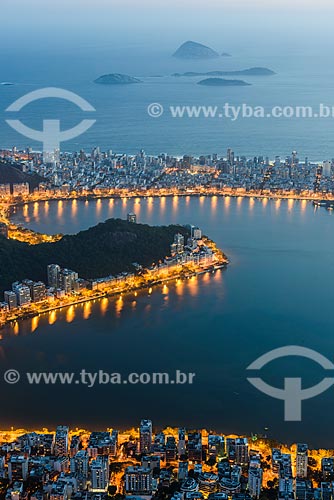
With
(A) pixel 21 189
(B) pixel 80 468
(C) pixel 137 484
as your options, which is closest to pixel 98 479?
(B) pixel 80 468

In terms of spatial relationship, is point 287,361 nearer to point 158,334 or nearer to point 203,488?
point 158,334

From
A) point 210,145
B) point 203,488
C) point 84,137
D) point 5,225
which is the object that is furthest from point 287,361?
point 84,137

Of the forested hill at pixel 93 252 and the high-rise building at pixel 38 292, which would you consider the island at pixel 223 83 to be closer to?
the forested hill at pixel 93 252

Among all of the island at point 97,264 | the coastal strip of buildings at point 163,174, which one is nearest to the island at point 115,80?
the coastal strip of buildings at point 163,174

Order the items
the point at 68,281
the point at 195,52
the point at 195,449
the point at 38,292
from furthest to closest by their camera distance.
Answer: the point at 195,52
the point at 68,281
the point at 38,292
the point at 195,449

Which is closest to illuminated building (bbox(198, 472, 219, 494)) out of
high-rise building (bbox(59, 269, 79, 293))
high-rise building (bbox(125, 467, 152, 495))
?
high-rise building (bbox(125, 467, 152, 495))

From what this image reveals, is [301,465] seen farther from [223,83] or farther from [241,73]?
[241,73]

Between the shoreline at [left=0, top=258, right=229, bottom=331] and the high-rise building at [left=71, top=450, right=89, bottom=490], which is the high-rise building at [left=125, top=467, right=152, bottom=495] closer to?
the high-rise building at [left=71, top=450, right=89, bottom=490]
